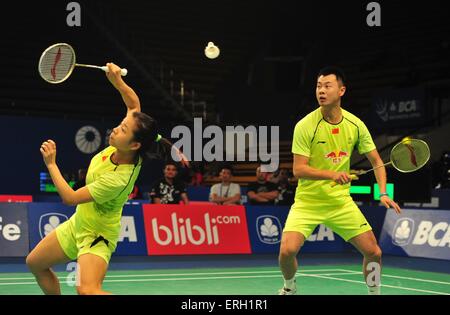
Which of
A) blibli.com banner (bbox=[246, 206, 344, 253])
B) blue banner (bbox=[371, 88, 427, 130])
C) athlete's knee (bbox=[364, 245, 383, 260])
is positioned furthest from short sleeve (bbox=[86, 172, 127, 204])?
blue banner (bbox=[371, 88, 427, 130])

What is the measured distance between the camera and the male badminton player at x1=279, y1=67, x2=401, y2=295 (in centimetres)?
646

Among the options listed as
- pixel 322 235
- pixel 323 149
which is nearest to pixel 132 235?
pixel 322 235

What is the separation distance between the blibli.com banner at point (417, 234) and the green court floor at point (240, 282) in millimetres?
1368

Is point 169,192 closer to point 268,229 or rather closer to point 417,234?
point 268,229

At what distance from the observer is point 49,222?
11133 millimetres

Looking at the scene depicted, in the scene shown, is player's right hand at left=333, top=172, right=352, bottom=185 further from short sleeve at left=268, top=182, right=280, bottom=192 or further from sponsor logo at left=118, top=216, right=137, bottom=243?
short sleeve at left=268, top=182, right=280, bottom=192

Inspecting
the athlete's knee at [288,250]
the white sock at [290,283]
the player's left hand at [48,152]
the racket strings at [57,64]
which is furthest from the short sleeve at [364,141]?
the player's left hand at [48,152]

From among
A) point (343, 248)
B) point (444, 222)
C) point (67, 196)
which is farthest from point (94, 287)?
point (343, 248)

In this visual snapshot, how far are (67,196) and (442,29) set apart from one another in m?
17.8

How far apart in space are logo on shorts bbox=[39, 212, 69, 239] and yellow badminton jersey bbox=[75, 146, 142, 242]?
19.3 ft

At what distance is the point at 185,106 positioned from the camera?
20969mm

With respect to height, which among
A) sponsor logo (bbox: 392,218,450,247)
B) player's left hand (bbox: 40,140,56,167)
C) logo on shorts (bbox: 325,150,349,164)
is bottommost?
sponsor logo (bbox: 392,218,450,247)

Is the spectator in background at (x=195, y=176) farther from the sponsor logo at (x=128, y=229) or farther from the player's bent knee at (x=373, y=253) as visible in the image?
the player's bent knee at (x=373, y=253)
